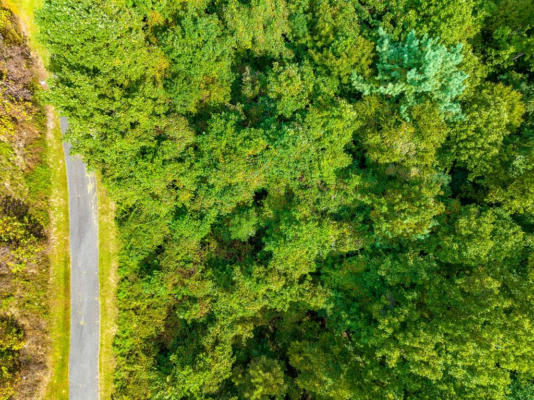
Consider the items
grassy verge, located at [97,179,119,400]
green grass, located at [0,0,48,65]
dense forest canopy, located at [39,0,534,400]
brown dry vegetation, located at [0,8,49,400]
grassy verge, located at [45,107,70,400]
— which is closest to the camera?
dense forest canopy, located at [39,0,534,400]

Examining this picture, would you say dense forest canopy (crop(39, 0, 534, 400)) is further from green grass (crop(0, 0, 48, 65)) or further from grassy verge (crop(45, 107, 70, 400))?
green grass (crop(0, 0, 48, 65))

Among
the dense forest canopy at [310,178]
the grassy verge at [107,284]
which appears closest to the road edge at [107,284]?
the grassy verge at [107,284]

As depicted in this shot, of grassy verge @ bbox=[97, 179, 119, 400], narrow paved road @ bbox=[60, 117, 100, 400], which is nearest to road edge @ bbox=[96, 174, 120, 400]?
grassy verge @ bbox=[97, 179, 119, 400]

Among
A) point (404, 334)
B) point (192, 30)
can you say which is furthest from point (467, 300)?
point (192, 30)

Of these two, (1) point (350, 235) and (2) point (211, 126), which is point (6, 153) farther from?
(1) point (350, 235)

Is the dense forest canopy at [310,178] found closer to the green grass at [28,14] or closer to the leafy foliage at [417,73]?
the leafy foliage at [417,73]

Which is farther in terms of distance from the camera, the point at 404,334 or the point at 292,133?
the point at 292,133

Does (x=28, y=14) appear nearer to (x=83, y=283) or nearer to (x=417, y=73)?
(x=83, y=283)
